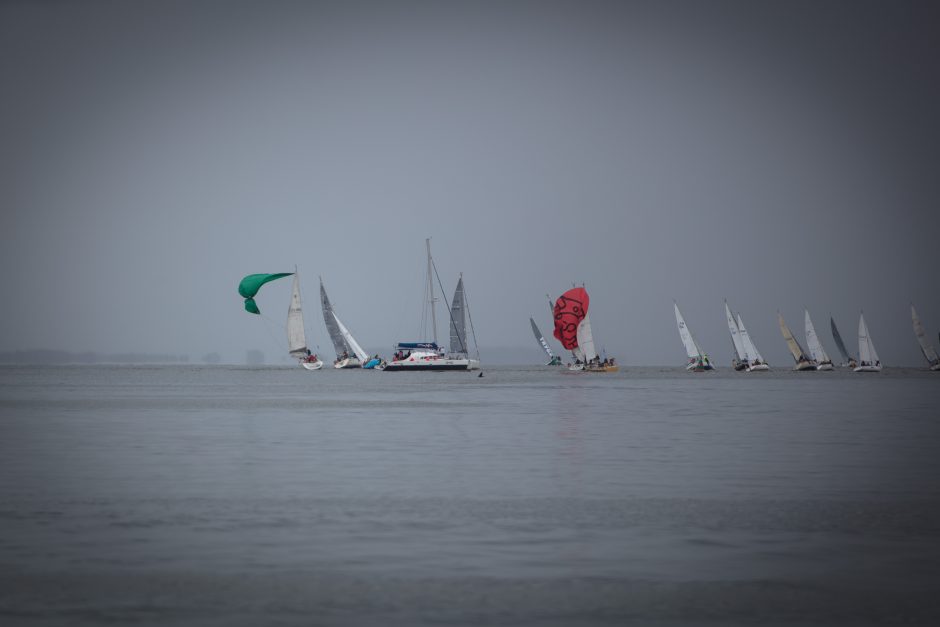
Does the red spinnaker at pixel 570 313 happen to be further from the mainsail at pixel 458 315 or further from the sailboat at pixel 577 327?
the mainsail at pixel 458 315

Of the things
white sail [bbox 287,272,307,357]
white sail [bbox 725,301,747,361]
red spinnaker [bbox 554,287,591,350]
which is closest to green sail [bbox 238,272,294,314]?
white sail [bbox 287,272,307,357]

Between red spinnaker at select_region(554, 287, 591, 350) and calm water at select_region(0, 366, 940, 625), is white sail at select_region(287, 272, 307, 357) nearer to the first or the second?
red spinnaker at select_region(554, 287, 591, 350)

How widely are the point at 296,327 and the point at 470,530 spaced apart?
168988mm

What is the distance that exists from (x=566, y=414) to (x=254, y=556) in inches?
1600

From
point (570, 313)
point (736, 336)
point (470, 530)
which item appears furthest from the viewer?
point (736, 336)

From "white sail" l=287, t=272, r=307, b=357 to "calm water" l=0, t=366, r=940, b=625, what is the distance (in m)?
140

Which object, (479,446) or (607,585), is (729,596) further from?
(479,446)

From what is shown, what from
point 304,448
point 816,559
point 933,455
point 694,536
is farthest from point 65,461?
point 933,455

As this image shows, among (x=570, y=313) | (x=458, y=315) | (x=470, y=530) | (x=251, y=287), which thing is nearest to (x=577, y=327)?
(x=570, y=313)

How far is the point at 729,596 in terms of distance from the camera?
12844 mm

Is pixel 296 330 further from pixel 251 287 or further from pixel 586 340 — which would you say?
pixel 586 340

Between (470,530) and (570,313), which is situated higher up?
(570,313)

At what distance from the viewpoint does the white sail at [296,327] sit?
178625mm

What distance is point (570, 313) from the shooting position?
158m
